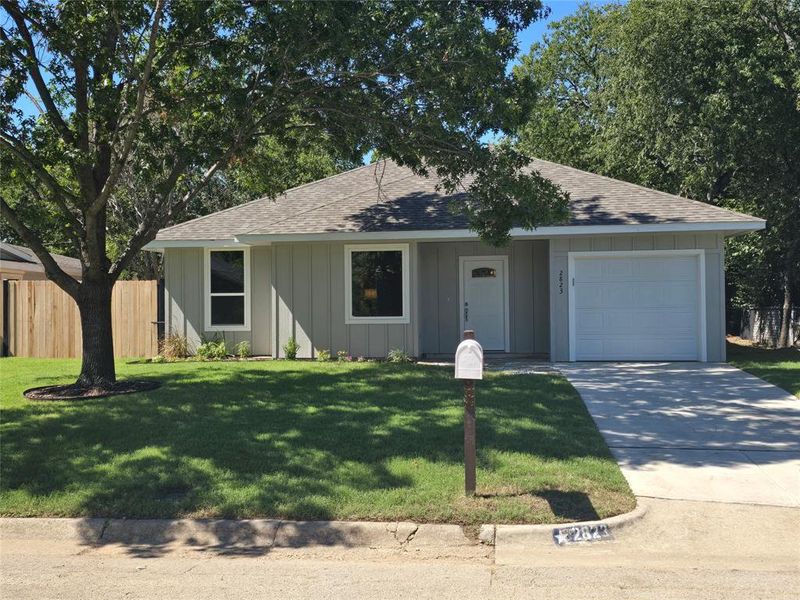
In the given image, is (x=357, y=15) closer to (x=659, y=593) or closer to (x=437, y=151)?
(x=437, y=151)

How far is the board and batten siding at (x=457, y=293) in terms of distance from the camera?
15445 mm

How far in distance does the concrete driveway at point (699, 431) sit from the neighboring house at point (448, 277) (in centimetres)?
180

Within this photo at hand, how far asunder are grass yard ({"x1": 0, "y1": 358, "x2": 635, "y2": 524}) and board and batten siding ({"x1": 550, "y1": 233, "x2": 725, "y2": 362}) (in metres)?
3.57

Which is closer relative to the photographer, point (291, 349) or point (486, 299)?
point (291, 349)

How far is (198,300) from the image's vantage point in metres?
15.9

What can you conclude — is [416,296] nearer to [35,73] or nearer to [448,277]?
[448,277]

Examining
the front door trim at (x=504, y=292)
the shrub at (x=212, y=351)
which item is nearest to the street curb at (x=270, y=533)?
the shrub at (x=212, y=351)

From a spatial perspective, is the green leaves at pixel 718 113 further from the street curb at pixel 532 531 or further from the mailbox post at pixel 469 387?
the street curb at pixel 532 531

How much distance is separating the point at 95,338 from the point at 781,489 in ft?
30.1

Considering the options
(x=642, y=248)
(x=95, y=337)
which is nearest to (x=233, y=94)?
(x=95, y=337)

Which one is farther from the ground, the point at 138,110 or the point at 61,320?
the point at 138,110

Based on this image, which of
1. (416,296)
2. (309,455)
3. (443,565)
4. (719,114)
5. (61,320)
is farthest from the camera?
(719,114)

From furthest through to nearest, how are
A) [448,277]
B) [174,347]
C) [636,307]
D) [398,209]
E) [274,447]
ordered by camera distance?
1. [448,277]
2. [174,347]
3. [398,209]
4. [636,307]
5. [274,447]

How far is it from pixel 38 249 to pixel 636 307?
434 inches
